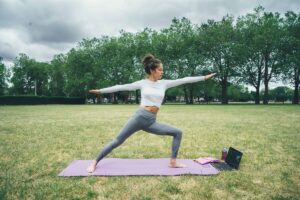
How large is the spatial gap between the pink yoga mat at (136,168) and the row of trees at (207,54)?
5019cm

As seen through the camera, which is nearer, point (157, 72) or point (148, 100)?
→ point (148, 100)

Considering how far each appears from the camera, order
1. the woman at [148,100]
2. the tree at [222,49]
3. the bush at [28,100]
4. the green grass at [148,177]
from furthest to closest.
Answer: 1. the tree at [222,49]
2. the bush at [28,100]
3. the woman at [148,100]
4. the green grass at [148,177]

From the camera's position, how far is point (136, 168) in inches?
237

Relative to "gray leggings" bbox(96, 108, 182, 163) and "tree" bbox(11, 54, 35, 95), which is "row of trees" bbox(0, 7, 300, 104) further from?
"gray leggings" bbox(96, 108, 182, 163)

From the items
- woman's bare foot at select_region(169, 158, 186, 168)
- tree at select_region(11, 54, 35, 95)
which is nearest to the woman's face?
woman's bare foot at select_region(169, 158, 186, 168)

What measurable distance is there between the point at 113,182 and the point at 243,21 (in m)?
58.6

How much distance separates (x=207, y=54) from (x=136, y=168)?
5440cm

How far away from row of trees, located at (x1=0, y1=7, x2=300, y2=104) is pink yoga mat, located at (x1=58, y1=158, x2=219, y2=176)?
165 feet

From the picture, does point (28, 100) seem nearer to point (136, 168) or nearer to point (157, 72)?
point (136, 168)

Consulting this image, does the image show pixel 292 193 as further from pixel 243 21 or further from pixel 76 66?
pixel 76 66

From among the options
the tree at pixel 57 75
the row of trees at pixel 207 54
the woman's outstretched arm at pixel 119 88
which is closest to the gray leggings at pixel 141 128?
the woman's outstretched arm at pixel 119 88

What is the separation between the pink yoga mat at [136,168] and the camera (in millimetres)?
5625

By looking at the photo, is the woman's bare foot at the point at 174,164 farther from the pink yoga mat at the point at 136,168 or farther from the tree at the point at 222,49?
the tree at the point at 222,49

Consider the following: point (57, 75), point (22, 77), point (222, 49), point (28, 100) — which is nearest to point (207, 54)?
point (222, 49)
